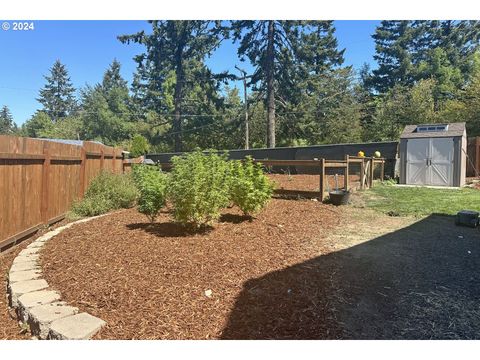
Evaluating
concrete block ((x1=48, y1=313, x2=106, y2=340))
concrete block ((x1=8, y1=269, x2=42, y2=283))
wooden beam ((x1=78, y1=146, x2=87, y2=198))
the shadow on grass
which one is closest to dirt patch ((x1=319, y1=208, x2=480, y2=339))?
the shadow on grass

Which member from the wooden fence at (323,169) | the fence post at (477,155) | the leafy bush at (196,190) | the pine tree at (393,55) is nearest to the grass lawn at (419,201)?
the wooden fence at (323,169)

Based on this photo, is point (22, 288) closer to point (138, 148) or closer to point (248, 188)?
point (248, 188)

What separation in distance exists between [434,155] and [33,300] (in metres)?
13.8

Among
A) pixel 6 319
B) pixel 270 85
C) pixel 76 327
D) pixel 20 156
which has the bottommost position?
pixel 6 319

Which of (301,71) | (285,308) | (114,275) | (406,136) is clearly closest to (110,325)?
(114,275)

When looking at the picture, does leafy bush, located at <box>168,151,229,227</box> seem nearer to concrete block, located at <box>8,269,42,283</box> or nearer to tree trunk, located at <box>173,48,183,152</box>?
concrete block, located at <box>8,269,42,283</box>

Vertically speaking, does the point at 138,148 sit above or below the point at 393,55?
below

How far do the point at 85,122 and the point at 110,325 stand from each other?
4970 cm

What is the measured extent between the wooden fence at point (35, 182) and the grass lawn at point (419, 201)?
6.80 m

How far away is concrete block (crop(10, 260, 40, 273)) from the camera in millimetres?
3416

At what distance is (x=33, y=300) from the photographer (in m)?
2.70

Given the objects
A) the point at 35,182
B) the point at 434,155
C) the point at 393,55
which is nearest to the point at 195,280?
the point at 35,182

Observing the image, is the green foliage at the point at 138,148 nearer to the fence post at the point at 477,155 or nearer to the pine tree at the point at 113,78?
the fence post at the point at 477,155

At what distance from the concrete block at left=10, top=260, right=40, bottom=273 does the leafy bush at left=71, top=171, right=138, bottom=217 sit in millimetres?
3385
